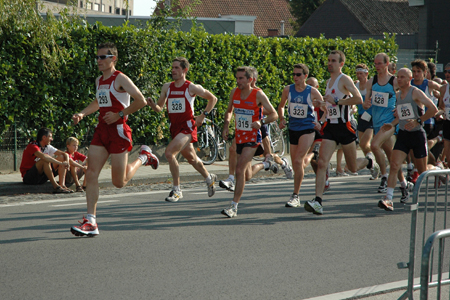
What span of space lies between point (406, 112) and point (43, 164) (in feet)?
19.0

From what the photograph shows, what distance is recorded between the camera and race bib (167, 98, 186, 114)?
355 inches

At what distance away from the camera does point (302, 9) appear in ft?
191

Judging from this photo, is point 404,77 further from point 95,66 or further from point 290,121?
point 95,66

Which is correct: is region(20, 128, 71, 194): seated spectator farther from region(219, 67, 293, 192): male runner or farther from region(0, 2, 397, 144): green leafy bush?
region(219, 67, 293, 192): male runner

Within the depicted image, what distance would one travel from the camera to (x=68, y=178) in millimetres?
10492

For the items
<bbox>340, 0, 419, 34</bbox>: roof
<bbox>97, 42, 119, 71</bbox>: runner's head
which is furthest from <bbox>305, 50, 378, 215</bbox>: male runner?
<bbox>340, 0, 419, 34</bbox>: roof

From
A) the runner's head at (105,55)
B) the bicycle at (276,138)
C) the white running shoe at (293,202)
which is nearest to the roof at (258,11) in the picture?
the bicycle at (276,138)

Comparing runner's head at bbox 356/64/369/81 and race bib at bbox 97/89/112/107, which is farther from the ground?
runner's head at bbox 356/64/369/81

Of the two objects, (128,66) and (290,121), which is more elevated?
(128,66)

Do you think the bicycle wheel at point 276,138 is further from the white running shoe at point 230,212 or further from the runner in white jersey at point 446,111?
the white running shoe at point 230,212

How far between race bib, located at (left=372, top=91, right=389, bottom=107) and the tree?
50246 millimetres

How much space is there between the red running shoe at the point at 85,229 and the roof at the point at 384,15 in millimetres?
45686

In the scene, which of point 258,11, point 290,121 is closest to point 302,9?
point 258,11

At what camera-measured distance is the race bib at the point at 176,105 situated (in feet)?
29.6
